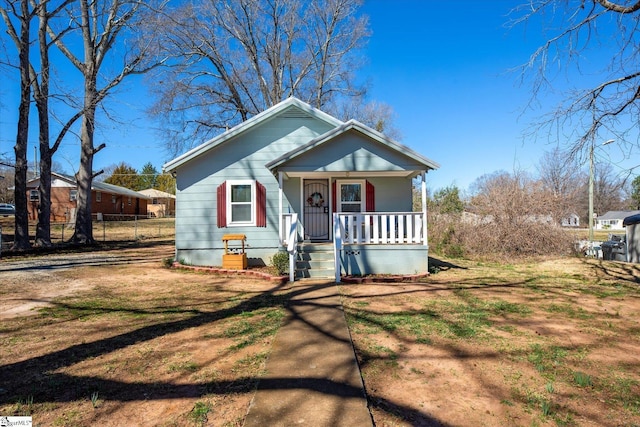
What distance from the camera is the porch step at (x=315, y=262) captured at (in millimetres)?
8758

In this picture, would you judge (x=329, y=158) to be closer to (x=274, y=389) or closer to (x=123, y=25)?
(x=274, y=389)

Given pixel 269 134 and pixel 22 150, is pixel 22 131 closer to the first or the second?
pixel 22 150

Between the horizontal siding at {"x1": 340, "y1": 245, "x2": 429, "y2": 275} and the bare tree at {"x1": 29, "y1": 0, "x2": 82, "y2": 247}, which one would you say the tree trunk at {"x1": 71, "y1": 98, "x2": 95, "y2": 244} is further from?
the horizontal siding at {"x1": 340, "y1": 245, "x2": 429, "y2": 275}

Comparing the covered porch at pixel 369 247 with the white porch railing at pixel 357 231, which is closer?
the white porch railing at pixel 357 231

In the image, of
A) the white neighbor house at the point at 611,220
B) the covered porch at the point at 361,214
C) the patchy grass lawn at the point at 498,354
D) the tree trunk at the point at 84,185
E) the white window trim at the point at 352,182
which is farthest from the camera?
the white neighbor house at the point at 611,220

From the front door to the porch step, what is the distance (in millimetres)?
1733

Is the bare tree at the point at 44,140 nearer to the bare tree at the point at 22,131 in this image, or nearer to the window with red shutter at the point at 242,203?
the bare tree at the point at 22,131

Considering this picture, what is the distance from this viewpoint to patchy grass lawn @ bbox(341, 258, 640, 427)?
2693mm

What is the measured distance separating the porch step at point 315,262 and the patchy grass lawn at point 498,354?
57.6 inches

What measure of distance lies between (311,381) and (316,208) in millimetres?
8051

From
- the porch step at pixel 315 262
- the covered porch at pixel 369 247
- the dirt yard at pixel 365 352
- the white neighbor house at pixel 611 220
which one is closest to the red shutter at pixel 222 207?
the covered porch at pixel 369 247

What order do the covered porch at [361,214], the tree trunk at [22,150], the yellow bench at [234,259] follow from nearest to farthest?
the covered porch at [361,214] < the yellow bench at [234,259] < the tree trunk at [22,150]

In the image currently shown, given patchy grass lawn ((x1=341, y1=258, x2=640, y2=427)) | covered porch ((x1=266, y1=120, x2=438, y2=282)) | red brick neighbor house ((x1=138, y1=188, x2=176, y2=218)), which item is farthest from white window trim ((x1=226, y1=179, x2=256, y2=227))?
red brick neighbor house ((x1=138, y1=188, x2=176, y2=218))

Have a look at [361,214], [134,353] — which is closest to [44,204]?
[361,214]
